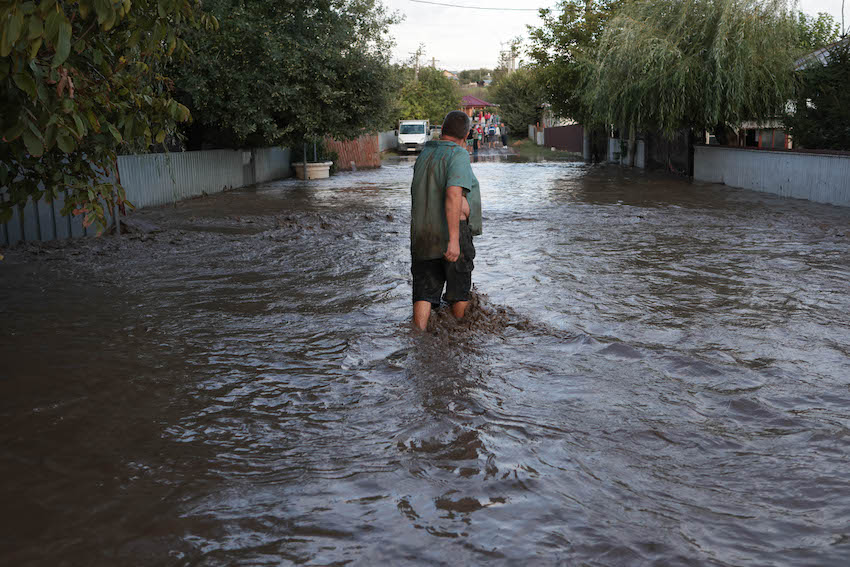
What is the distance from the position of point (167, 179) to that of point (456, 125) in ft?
47.8

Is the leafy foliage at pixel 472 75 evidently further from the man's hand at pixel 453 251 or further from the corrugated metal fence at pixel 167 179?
the man's hand at pixel 453 251

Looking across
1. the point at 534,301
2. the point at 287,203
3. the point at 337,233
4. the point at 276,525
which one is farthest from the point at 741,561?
the point at 287,203

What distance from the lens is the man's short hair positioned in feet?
21.2

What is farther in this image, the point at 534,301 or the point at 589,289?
the point at 589,289

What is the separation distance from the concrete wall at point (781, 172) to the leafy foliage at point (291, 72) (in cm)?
992

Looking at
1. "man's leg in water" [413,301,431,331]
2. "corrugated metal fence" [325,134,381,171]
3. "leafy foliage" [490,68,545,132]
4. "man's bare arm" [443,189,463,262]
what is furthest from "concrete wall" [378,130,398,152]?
"man's bare arm" [443,189,463,262]

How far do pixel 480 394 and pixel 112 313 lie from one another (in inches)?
163

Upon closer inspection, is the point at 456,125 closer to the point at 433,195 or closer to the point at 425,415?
the point at 433,195

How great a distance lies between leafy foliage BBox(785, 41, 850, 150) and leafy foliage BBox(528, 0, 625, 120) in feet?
43.1

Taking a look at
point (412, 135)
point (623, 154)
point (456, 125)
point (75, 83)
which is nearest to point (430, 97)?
point (412, 135)

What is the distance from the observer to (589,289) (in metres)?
8.70

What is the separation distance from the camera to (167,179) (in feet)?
63.9

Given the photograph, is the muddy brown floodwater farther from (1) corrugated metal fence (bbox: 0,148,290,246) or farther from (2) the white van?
(2) the white van

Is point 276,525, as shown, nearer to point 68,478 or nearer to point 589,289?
point 68,478
